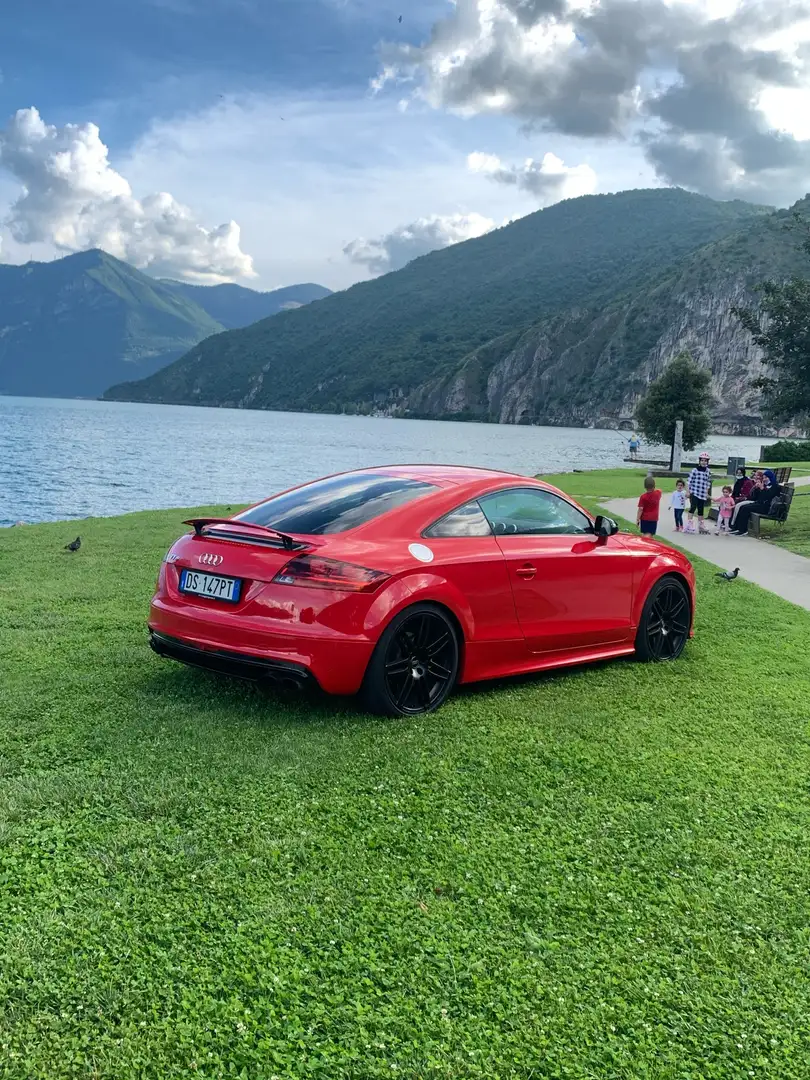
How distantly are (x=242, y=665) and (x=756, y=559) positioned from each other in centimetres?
1168

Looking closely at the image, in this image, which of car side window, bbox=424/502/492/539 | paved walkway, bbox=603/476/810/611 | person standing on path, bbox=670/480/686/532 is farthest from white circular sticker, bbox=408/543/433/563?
person standing on path, bbox=670/480/686/532

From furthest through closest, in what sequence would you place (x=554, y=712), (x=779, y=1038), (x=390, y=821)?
(x=554, y=712) → (x=390, y=821) → (x=779, y=1038)

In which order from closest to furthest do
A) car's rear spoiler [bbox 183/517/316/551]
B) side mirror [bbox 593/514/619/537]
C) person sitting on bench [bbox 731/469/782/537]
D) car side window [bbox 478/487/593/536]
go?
car's rear spoiler [bbox 183/517/316/551] < car side window [bbox 478/487/593/536] < side mirror [bbox 593/514/619/537] < person sitting on bench [bbox 731/469/782/537]

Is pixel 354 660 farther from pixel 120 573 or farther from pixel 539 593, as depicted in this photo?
pixel 120 573

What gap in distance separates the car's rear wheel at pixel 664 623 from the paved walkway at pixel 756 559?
3709 millimetres

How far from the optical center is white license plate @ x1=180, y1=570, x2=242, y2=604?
17.3 ft

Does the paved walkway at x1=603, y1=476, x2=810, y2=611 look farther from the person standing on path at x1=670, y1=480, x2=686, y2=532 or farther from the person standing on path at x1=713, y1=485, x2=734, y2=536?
the person standing on path at x1=713, y1=485, x2=734, y2=536

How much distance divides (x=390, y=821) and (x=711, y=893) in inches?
56.3

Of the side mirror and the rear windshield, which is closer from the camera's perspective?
the rear windshield

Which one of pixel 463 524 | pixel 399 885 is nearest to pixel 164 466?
pixel 463 524

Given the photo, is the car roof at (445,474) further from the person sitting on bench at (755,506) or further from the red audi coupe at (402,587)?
the person sitting on bench at (755,506)

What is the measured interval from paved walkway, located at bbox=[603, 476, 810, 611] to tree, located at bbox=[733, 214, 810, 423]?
13.1 ft

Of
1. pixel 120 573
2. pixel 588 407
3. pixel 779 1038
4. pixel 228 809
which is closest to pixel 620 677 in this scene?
pixel 228 809

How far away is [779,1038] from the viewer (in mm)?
2668
